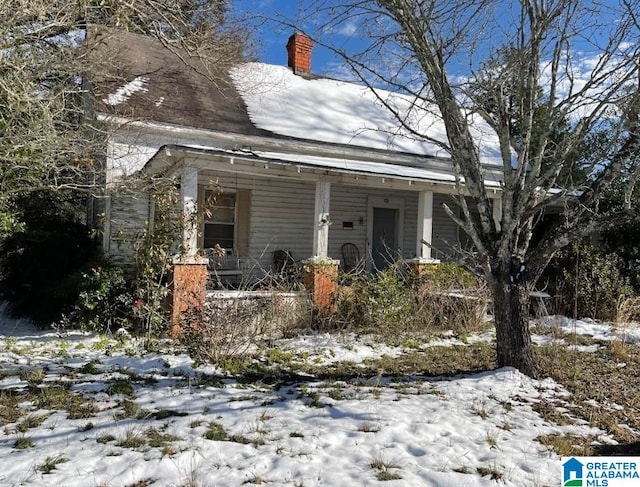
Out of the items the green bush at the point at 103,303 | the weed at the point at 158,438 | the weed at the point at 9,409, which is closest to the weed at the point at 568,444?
the weed at the point at 158,438

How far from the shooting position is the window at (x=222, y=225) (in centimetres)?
1047

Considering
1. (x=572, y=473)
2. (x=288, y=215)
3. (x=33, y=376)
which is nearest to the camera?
(x=572, y=473)

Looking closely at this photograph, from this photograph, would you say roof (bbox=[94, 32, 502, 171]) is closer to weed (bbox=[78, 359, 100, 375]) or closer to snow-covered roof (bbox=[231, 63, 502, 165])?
snow-covered roof (bbox=[231, 63, 502, 165])

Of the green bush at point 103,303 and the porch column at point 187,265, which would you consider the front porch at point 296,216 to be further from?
the green bush at point 103,303

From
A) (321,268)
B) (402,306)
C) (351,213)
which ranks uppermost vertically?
(351,213)

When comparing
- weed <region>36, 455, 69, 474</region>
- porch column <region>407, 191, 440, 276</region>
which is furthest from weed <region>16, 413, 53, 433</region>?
porch column <region>407, 191, 440, 276</region>

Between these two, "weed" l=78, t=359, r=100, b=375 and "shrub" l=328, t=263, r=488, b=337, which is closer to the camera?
"weed" l=78, t=359, r=100, b=375

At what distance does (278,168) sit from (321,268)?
1.82 meters

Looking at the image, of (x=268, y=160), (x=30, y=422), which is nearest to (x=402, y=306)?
(x=268, y=160)

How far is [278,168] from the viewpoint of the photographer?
7707mm

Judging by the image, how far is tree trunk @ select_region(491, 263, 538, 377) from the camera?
502cm

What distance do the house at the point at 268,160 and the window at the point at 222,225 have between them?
0.03m

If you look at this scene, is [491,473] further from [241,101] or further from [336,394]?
[241,101]

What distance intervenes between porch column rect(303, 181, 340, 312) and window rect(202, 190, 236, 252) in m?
3.13
